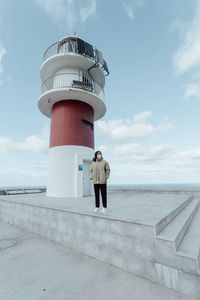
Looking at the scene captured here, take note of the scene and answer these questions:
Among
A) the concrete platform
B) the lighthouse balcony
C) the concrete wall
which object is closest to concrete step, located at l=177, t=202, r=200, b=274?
the concrete platform

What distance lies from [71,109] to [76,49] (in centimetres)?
385

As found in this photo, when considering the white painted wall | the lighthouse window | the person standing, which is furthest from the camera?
the lighthouse window

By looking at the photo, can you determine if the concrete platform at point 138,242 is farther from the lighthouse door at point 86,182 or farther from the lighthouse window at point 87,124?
the lighthouse window at point 87,124

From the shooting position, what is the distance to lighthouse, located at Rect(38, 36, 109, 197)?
8.85 meters

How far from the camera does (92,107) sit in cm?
1062

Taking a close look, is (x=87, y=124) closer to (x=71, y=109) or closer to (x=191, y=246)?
(x=71, y=109)

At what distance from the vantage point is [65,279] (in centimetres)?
292

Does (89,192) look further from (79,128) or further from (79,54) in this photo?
(79,54)

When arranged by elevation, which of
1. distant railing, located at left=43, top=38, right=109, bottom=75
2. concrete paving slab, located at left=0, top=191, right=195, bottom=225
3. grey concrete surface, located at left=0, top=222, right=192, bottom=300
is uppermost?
distant railing, located at left=43, top=38, right=109, bottom=75

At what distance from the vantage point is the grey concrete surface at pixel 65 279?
2492 mm

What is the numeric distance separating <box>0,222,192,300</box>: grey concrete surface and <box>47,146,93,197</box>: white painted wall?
4527 mm

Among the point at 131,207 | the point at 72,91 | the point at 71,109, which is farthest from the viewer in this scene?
the point at 71,109

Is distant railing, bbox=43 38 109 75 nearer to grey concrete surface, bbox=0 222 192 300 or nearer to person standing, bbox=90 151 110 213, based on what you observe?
person standing, bbox=90 151 110 213

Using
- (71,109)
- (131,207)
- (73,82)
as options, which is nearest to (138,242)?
(131,207)
